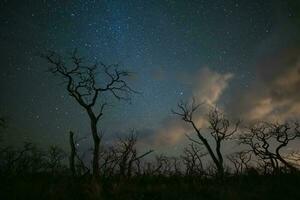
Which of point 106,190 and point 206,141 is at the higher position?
point 206,141

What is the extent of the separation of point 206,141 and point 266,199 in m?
22.7

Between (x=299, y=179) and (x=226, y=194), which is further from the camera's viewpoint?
(x=299, y=179)

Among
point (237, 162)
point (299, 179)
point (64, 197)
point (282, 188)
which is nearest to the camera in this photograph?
point (64, 197)

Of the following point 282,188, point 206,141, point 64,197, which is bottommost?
point 64,197

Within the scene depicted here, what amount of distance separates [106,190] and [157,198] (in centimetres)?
205

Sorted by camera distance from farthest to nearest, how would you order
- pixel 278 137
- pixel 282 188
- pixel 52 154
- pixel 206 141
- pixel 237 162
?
pixel 52 154, pixel 237 162, pixel 278 137, pixel 206 141, pixel 282 188

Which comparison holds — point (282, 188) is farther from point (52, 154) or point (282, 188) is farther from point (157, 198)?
point (52, 154)

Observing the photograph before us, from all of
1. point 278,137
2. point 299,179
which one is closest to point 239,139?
point 278,137

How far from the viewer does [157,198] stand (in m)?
11.9

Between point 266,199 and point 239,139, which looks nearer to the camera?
point 266,199

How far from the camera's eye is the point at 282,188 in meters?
13.7

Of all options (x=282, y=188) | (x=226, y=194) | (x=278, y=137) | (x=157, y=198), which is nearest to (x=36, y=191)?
(x=157, y=198)

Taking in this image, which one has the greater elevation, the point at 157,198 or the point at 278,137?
the point at 278,137

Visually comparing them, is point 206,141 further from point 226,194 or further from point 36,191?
point 36,191
